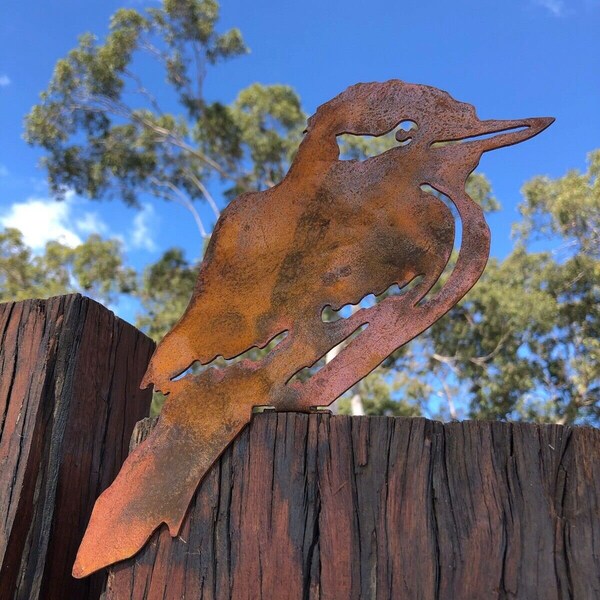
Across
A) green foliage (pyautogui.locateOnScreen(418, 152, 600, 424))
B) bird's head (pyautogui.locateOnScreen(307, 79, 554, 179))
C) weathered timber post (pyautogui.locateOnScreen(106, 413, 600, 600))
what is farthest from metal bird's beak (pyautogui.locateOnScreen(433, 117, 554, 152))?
green foliage (pyautogui.locateOnScreen(418, 152, 600, 424))

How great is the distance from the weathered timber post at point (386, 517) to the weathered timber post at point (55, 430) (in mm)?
301

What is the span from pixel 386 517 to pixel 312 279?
0.58 m

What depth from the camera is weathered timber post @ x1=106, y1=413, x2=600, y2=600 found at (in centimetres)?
131

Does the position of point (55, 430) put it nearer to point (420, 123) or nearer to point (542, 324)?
point (420, 123)

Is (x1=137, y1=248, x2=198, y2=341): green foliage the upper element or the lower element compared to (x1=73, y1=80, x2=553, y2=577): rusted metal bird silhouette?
upper

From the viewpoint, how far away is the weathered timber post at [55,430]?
1.69 meters

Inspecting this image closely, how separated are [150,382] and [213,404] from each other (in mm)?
198

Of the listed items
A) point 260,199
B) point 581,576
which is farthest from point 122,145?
point 581,576

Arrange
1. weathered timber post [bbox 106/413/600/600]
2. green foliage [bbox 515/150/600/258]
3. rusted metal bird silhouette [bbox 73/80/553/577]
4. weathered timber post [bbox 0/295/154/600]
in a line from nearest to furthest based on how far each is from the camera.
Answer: weathered timber post [bbox 106/413/600/600] → rusted metal bird silhouette [bbox 73/80/553/577] → weathered timber post [bbox 0/295/154/600] → green foliage [bbox 515/150/600/258]

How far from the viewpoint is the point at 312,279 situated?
1.60m

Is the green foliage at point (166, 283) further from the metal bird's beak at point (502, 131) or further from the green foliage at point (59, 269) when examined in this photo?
the metal bird's beak at point (502, 131)

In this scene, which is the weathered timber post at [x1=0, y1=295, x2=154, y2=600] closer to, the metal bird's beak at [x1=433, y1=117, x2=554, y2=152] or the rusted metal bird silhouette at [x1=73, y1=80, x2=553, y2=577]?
the rusted metal bird silhouette at [x1=73, y1=80, x2=553, y2=577]

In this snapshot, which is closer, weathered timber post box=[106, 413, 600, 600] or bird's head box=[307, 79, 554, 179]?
weathered timber post box=[106, 413, 600, 600]

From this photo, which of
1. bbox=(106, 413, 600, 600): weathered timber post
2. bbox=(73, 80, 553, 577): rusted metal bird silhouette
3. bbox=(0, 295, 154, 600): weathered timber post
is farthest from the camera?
bbox=(0, 295, 154, 600): weathered timber post
